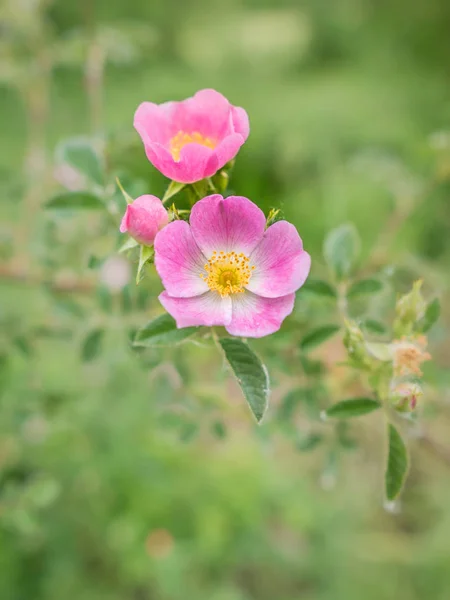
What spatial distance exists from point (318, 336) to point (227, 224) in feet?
0.63

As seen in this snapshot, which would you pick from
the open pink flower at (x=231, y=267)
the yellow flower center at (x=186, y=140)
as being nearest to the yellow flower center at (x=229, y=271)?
the open pink flower at (x=231, y=267)

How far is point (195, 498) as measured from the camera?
1.38m

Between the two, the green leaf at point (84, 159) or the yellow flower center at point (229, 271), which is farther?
the green leaf at point (84, 159)

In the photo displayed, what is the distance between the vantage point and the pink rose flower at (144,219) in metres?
0.44

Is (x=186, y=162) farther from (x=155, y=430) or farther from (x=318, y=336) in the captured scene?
(x=155, y=430)

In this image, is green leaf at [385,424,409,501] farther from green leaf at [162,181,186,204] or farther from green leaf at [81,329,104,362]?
green leaf at [81,329,104,362]

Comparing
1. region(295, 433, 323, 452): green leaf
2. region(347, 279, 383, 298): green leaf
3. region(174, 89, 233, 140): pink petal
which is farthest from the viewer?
region(295, 433, 323, 452): green leaf

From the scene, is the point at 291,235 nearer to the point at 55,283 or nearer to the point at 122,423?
the point at 55,283

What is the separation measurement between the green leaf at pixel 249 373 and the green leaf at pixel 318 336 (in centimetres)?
18

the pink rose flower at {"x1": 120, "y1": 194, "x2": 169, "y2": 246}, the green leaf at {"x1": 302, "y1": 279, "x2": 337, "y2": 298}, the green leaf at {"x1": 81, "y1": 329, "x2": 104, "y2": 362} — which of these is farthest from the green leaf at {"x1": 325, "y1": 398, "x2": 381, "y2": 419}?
the green leaf at {"x1": 81, "y1": 329, "x2": 104, "y2": 362}

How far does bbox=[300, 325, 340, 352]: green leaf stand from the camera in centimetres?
63

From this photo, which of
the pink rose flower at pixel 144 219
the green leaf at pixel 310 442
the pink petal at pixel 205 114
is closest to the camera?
the pink rose flower at pixel 144 219

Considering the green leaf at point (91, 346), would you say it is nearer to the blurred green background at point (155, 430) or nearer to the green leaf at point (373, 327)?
the blurred green background at point (155, 430)

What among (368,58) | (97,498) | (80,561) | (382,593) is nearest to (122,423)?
(97,498)
